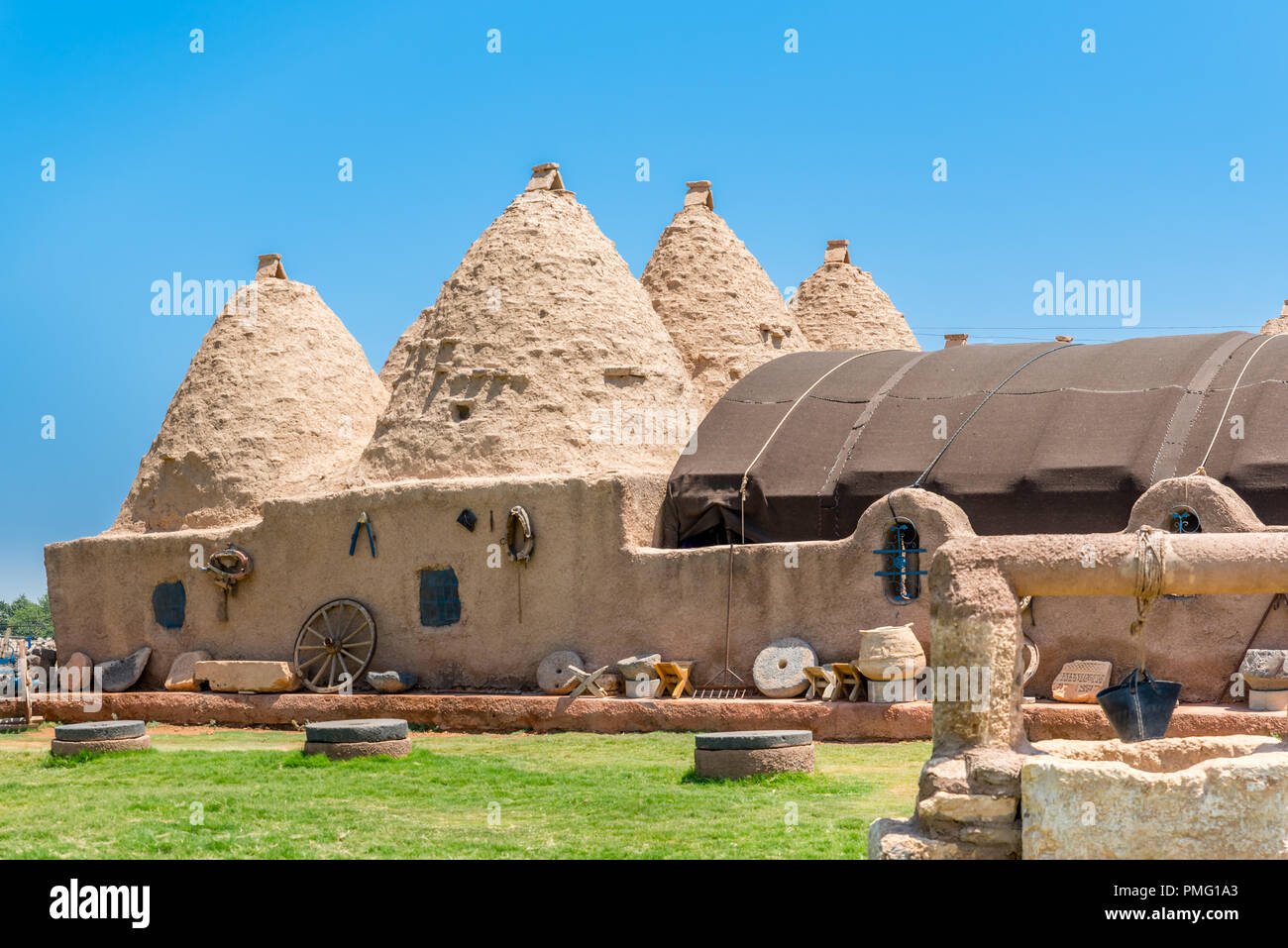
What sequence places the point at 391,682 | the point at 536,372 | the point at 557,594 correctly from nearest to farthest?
the point at 557,594 → the point at 391,682 → the point at 536,372

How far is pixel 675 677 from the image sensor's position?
16.5 meters

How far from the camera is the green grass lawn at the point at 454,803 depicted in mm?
9570

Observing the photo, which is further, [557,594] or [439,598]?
[439,598]

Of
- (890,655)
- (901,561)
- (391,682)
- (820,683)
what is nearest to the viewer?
(890,655)

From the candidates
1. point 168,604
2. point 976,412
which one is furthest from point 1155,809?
point 168,604

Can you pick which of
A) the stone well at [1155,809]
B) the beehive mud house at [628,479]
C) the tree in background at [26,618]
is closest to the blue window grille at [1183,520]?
the beehive mud house at [628,479]

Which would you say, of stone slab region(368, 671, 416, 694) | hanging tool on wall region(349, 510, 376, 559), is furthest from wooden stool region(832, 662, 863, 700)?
hanging tool on wall region(349, 510, 376, 559)

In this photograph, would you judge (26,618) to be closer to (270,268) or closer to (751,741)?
(270,268)

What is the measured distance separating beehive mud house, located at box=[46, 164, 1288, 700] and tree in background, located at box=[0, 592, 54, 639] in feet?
170

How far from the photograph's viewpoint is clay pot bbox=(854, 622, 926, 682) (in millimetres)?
14734

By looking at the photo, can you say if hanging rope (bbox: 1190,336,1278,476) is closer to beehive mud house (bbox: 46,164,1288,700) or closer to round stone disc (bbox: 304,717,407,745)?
beehive mud house (bbox: 46,164,1288,700)

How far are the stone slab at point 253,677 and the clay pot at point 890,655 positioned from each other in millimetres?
8227

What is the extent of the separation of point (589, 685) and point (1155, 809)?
9.84 metres

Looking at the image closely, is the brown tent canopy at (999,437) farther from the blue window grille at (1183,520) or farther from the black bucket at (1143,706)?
the black bucket at (1143,706)
